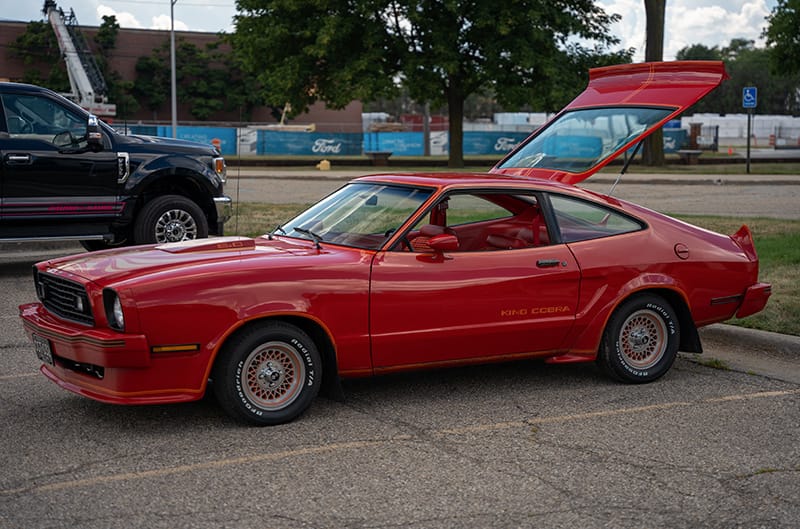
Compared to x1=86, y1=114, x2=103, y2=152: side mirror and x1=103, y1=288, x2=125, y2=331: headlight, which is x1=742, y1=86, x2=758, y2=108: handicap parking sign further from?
x1=103, y1=288, x2=125, y2=331: headlight

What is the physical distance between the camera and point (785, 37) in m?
42.2

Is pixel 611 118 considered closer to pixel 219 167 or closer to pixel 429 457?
pixel 429 457

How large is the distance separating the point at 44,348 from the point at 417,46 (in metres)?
34.7

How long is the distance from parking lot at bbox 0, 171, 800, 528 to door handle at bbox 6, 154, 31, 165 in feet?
15.1

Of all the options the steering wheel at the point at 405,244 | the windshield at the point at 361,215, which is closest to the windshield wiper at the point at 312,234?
the windshield at the point at 361,215

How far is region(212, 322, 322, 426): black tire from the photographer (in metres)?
5.50

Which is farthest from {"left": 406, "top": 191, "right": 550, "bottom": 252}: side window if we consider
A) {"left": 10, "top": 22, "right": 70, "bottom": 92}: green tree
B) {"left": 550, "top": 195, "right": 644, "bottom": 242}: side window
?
{"left": 10, "top": 22, "right": 70, "bottom": 92}: green tree

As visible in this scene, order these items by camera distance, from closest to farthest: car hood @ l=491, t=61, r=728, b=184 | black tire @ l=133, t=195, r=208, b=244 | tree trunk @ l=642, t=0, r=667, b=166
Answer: car hood @ l=491, t=61, r=728, b=184, black tire @ l=133, t=195, r=208, b=244, tree trunk @ l=642, t=0, r=667, b=166

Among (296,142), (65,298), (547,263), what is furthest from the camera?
(296,142)

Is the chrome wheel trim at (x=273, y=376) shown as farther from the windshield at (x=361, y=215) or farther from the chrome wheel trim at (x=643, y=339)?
the chrome wheel trim at (x=643, y=339)

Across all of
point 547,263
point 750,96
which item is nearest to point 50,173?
point 547,263

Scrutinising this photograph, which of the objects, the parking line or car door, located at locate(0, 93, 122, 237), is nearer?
the parking line

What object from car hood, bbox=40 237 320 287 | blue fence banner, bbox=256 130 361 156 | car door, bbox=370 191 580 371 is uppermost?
blue fence banner, bbox=256 130 361 156

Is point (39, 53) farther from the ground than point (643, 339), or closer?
farther from the ground
